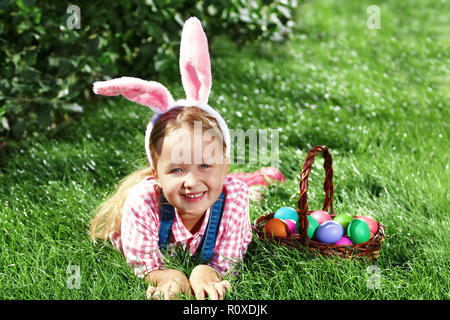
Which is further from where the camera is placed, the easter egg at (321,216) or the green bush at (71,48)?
the green bush at (71,48)

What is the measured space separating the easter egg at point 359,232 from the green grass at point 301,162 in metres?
0.15

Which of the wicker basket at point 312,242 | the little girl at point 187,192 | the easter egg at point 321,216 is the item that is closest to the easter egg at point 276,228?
the wicker basket at point 312,242

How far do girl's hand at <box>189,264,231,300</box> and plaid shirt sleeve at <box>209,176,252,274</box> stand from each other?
109mm

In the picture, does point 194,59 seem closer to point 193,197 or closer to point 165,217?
point 193,197

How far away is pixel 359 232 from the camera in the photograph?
2594 mm

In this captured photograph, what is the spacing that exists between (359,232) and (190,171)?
0.91 metres

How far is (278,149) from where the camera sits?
3.77 meters

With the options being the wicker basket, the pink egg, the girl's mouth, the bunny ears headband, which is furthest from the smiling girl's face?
the pink egg

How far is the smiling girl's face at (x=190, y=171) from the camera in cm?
221

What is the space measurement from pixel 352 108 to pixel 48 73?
Answer: 230 cm

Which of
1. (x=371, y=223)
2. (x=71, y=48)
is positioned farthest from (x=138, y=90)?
(x=71, y=48)

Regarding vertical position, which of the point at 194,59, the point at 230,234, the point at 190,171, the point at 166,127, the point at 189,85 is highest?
the point at 194,59

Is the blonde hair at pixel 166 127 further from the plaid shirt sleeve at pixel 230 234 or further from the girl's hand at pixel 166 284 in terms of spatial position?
the girl's hand at pixel 166 284

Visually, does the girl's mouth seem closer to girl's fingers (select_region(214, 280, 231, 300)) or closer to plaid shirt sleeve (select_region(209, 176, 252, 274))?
plaid shirt sleeve (select_region(209, 176, 252, 274))
